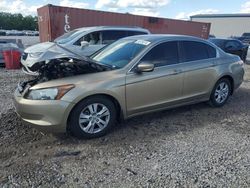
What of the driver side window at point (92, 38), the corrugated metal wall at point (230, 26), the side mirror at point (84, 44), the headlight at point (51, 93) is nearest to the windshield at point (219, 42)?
the driver side window at point (92, 38)

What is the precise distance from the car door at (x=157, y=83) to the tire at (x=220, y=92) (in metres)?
1.09

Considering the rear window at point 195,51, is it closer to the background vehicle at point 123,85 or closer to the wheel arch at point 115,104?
the background vehicle at point 123,85

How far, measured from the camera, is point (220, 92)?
536 centimetres

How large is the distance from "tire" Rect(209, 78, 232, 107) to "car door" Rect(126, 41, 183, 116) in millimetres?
1087

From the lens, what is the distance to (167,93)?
4.39m

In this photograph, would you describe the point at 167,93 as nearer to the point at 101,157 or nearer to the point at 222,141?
the point at 222,141

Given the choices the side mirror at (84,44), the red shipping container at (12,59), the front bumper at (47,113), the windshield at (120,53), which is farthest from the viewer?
the red shipping container at (12,59)

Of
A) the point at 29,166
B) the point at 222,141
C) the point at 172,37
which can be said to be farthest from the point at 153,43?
the point at 29,166

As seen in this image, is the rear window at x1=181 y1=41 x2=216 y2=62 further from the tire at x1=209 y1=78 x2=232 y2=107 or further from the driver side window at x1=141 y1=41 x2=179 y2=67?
the tire at x1=209 y1=78 x2=232 y2=107

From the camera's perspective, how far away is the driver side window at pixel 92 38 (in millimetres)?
8359

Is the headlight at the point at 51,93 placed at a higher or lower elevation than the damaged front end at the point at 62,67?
lower

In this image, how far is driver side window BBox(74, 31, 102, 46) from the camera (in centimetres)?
836

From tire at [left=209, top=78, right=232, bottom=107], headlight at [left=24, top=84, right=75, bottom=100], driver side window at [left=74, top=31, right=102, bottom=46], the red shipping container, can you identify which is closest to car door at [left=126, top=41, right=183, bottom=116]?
headlight at [left=24, top=84, right=75, bottom=100]

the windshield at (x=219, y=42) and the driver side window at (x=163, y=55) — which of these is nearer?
the driver side window at (x=163, y=55)
